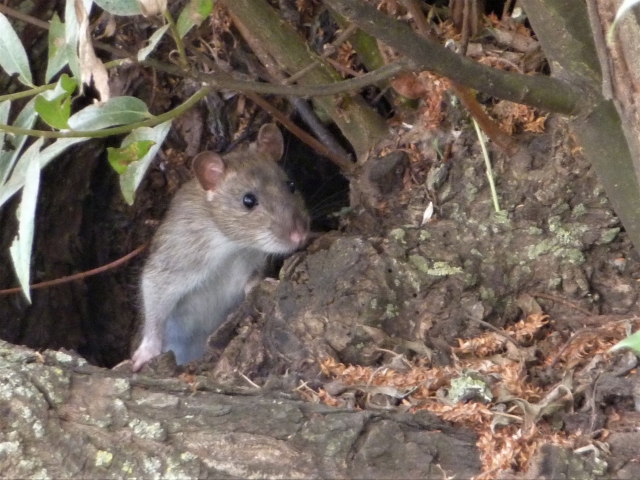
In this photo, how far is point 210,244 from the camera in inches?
173

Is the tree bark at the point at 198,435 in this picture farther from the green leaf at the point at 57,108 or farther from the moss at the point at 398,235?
the moss at the point at 398,235

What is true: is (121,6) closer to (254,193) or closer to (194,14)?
(194,14)

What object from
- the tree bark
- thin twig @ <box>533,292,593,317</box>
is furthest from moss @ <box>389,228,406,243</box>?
the tree bark

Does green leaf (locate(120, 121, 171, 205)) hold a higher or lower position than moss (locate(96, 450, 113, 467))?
higher

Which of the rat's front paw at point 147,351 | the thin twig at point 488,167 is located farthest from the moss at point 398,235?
the rat's front paw at point 147,351

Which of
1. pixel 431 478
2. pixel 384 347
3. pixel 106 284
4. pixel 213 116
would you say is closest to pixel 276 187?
pixel 213 116

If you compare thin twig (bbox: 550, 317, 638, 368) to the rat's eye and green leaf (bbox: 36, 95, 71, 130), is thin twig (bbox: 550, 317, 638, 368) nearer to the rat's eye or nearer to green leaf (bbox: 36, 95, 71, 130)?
green leaf (bbox: 36, 95, 71, 130)

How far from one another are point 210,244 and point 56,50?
2.43m

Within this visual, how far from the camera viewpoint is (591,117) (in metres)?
2.03

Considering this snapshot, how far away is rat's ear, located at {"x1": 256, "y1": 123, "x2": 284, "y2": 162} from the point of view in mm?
4371

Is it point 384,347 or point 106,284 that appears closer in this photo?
point 384,347

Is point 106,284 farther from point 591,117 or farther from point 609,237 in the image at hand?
point 591,117

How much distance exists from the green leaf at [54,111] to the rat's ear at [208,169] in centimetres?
244

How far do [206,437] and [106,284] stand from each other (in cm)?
295
